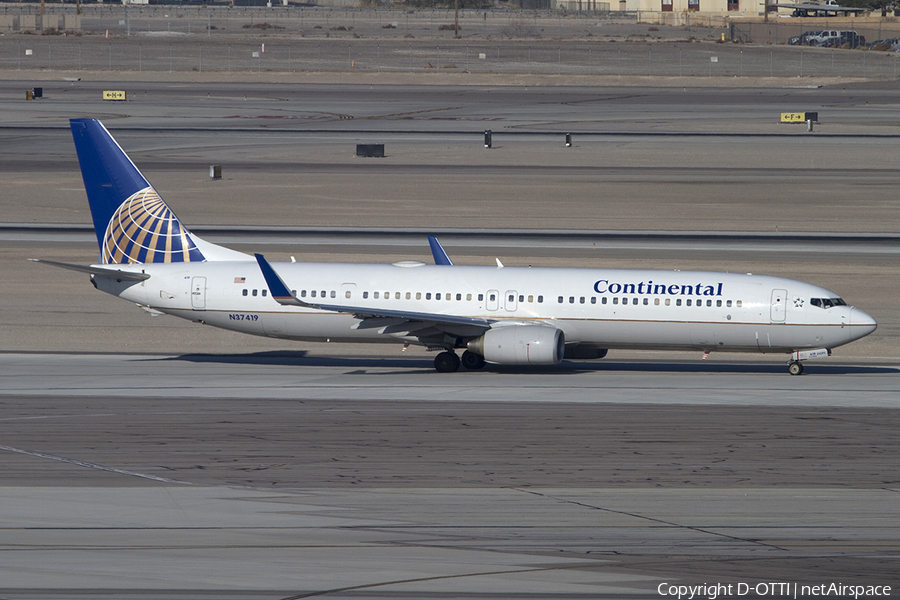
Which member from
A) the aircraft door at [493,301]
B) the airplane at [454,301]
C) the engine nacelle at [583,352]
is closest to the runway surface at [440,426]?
the engine nacelle at [583,352]

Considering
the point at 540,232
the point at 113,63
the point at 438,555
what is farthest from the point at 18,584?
the point at 113,63

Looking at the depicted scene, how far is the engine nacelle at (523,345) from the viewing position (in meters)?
36.9

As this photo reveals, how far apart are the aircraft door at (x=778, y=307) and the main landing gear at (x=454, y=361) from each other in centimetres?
1008

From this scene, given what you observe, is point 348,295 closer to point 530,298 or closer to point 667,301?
point 530,298

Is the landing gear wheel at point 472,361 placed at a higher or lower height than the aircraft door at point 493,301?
lower

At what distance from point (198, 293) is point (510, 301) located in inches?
439

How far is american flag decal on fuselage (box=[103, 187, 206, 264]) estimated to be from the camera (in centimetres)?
4128

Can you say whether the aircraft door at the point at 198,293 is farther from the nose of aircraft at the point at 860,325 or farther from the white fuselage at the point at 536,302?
the nose of aircraft at the point at 860,325

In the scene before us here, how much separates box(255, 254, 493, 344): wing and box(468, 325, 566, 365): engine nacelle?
740mm

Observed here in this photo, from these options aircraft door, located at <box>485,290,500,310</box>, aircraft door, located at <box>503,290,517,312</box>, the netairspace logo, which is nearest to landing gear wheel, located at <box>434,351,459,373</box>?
aircraft door, located at <box>485,290,500,310</box>

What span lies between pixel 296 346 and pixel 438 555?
26.4 m

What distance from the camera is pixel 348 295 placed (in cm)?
3950

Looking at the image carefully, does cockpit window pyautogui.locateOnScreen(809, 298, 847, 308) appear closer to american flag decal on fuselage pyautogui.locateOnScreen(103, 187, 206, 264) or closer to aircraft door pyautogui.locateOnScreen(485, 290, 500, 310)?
aircraft door pyautogui.locateOnScreen(485, 290, 500, 310)

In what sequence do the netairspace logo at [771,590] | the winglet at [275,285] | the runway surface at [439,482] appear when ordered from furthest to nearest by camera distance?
the winglet at [275,285] < the runway surface at [439,482] < the netairspace logo at [771,590]
